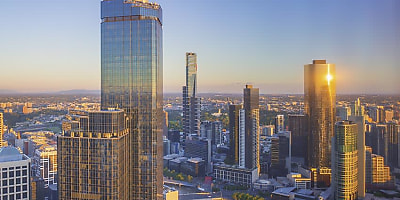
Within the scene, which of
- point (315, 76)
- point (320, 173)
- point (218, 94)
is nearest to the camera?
point (218, 94)

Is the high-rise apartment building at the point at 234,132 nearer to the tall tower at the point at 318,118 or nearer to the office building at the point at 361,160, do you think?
the tall tower at the point at 318,118

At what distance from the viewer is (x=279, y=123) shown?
38.3 feet

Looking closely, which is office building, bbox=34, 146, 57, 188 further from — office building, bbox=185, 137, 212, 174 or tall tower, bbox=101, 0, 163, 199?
office building, bbox=185, 137, 212, 174

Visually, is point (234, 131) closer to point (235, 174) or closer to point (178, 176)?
point (235, 174)

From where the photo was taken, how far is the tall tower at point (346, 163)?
8023 millimetres

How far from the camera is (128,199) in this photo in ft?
19.0

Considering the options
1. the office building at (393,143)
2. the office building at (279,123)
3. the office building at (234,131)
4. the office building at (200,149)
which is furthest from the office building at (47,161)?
the office building at (393,143)

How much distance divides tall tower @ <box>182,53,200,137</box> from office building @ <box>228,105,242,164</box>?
2.29m

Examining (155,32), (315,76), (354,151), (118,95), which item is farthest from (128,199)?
(315,76)

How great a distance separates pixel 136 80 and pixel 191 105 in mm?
9385

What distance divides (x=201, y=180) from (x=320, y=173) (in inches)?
159

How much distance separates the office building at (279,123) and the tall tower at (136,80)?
5.65 m

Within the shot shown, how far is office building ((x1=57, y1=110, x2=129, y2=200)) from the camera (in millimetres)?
5148

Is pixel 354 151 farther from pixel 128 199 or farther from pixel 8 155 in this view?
pixel 8 155
